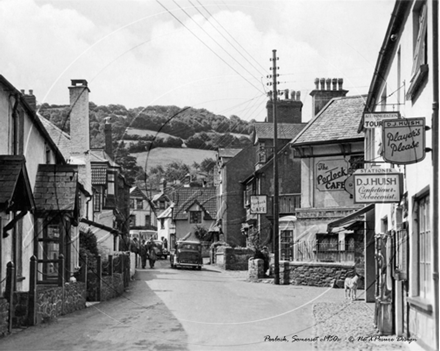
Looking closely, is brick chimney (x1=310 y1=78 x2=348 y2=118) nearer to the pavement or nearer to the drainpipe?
the pavement

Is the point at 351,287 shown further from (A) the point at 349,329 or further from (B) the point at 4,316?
(B) the point at 4,316

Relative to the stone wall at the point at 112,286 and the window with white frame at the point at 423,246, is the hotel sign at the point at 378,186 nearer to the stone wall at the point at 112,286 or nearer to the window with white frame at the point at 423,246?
the window with white frame at the point at 423,246

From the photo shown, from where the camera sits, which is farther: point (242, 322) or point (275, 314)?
point (275, 314)

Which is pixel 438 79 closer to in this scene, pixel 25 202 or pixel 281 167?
pixel 25 202

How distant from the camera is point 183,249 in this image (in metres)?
50.4

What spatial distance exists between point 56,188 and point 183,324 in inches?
282

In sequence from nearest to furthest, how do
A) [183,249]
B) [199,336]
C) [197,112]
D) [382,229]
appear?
[199,336] → [382,229] → [197,112] → [183,249]

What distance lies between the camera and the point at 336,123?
37250 millimetres

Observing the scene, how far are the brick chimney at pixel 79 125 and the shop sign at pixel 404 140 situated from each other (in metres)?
21.7

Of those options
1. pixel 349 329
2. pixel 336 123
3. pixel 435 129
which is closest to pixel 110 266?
pixel 349 329

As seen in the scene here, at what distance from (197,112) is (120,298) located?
879 centimetres

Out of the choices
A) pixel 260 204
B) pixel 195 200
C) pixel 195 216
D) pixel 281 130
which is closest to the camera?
pixel 260 204

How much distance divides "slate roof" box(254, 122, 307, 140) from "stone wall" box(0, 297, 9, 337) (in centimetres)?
4164

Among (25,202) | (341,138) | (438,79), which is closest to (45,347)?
(25,202)
